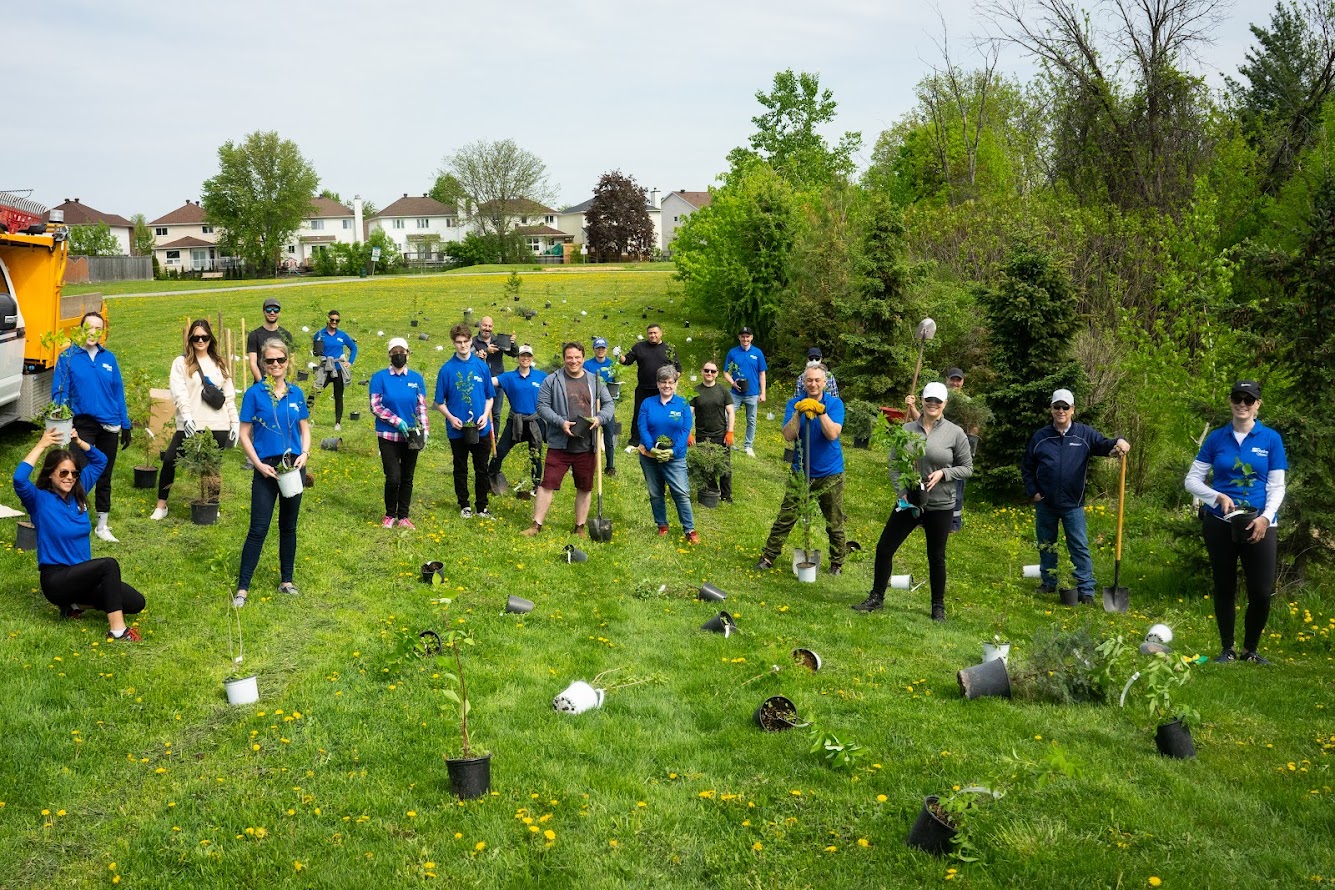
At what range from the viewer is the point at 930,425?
916 centimetres

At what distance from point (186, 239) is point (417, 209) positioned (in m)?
22.2

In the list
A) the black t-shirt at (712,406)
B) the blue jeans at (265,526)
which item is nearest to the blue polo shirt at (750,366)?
the black t-shirt at (712,406)

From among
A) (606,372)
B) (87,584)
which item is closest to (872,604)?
(606,372)

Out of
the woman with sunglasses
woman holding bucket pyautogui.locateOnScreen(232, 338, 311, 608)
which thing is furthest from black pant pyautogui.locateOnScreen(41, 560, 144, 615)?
the woman with sunglasses

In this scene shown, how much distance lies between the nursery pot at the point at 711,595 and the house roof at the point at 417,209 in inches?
3910

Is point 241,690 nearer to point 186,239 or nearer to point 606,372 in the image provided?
point 606,372

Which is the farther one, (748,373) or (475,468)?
(748,373)

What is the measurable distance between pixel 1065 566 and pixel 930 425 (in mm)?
3572

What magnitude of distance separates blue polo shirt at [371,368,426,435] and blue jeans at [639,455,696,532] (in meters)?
2.49

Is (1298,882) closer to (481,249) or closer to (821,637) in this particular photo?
(821,637)

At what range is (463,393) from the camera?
11633mm

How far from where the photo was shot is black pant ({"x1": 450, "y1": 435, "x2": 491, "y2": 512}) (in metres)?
12.0

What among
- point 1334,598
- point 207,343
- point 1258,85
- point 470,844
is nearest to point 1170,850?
point 470,844

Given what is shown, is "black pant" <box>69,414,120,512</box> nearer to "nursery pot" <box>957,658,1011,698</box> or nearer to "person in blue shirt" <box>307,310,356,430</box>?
"person in blue shirt" <box>307,310,356,430</box>
